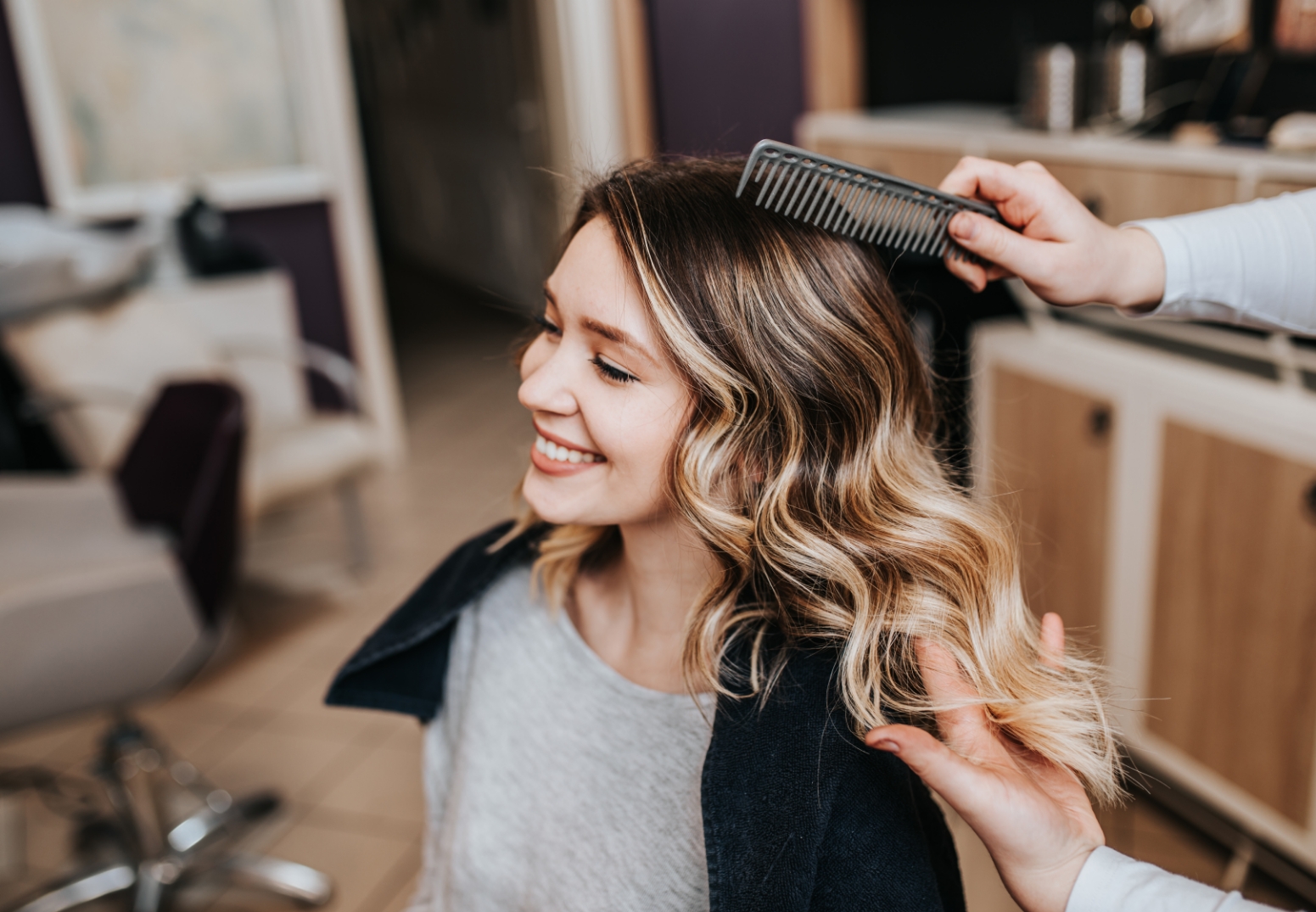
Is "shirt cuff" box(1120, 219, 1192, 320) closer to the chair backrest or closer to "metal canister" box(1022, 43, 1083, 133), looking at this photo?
"metal canister" box(1022, 43, 1083, 133)

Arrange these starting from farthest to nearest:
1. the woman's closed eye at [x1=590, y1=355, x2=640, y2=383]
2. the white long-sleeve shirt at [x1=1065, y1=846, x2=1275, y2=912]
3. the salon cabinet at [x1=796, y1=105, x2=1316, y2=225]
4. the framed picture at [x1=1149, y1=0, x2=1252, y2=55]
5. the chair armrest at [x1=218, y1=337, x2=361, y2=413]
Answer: the chair armrest at [x1=218, y1=337, x2=361, y2=413] → the framed picture at [x1=1149, y1=0, x2=1252, y2=55] → the salon cabinet at [x1=796, y1=105, x2=1316, y2=225] → the woman's closed eye at [x1=590, y1=355, x2=640, y2=383] → the white long-sleeve shirt at [x1=1065, y1=846, x2=1275, y2=912]

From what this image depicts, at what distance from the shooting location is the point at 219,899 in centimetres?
218

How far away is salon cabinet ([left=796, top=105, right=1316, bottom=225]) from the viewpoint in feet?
5.66

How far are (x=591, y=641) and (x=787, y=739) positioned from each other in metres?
0.36

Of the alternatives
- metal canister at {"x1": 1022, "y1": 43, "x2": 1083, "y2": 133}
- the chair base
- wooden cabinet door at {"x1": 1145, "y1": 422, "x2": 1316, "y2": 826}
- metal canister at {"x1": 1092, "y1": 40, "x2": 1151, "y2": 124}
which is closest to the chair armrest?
the chair base

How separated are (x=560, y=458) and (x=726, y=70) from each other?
355 cm

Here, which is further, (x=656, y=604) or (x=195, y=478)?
(x=195, y=478)

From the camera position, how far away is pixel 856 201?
91cm

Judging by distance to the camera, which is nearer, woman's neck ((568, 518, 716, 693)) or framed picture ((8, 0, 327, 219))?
woman's neck ((568, 518, 716, 693))

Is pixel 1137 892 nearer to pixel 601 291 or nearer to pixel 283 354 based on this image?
pixel 601 291

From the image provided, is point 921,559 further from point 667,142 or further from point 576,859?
point 667,142

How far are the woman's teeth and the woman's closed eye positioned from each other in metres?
0.08

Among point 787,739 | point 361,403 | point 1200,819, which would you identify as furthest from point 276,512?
point 787,739

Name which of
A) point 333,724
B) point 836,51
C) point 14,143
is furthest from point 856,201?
point 14,143
